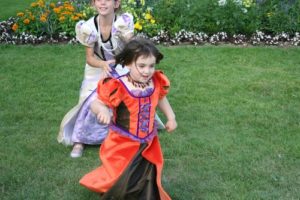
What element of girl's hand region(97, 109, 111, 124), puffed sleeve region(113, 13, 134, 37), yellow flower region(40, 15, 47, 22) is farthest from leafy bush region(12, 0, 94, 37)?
girl's hand region(97, 109, 111, 124)

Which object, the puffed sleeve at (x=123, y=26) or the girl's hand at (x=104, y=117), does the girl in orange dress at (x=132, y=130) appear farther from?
the puffed sleeve at (x=123, y=26)

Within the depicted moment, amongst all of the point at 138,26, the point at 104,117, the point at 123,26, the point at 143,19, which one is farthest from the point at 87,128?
the point at 143,19

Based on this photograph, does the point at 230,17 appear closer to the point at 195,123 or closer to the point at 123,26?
the point at 195,123

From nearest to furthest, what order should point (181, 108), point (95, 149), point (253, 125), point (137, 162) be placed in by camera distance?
point (137, 162) → point (95, 149) → point (253, 125) → point (181, 108)

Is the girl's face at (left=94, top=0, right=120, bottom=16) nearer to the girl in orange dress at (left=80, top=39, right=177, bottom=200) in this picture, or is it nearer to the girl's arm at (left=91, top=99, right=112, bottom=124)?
the girl in orange dress at (left=80, top=39, right=177, bottom=200)

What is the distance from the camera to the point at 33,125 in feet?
17.3

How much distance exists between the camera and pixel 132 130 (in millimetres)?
3467

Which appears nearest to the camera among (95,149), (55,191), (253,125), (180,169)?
(55,191)

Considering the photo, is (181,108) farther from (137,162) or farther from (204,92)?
(137,162)

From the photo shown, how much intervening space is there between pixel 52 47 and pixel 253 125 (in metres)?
3.69

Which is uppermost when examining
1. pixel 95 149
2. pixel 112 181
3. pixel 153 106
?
pixel 153 106

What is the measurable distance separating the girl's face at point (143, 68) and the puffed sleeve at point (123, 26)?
3.44 feet

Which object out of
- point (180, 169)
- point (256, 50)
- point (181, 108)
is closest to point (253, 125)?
point (181, 108)

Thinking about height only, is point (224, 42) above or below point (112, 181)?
below
